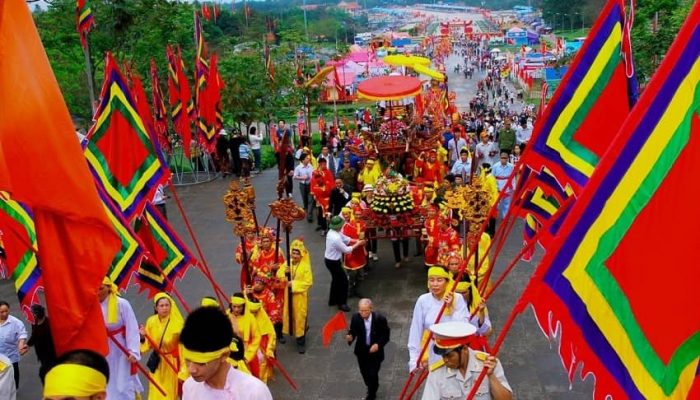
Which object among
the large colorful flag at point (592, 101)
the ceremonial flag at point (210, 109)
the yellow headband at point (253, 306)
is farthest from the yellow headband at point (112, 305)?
the ceremonial flag at point (210, 109)

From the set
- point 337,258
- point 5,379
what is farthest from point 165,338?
point 337,258

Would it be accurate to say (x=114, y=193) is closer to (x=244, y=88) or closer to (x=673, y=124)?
(x=673, y=124)

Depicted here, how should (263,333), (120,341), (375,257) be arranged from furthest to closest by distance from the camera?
1. (375,257)
2. (263,333)
3. (120,341)

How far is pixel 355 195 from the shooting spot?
12289 mm

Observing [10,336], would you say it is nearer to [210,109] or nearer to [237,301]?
[237,301]

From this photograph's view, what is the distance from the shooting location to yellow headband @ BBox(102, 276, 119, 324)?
6.28 m

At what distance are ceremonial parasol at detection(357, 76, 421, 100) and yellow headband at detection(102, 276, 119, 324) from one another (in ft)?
33.8

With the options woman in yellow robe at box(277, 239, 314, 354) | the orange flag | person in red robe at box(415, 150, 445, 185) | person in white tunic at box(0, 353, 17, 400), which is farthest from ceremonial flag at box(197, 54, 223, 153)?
the orange flag

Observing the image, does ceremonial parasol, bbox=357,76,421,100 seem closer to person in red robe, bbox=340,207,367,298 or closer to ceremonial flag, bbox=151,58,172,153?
person in red robe, bbox=340,207,367,298

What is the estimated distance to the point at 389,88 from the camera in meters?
16.3

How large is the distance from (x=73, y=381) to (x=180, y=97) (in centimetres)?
1669

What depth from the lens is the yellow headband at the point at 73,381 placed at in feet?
9.64

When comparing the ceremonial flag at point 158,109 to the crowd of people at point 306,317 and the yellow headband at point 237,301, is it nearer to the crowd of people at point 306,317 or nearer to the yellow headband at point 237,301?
the crowd of people at point 306,317

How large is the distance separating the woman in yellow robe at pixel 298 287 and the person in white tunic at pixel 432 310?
100 inches
